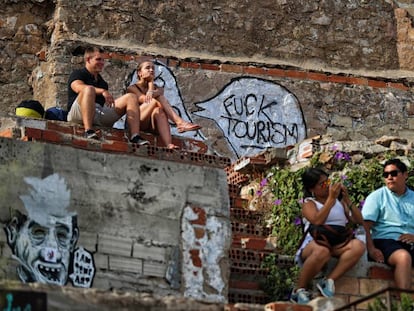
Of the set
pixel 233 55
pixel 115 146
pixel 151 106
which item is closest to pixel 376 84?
pixel 233 55

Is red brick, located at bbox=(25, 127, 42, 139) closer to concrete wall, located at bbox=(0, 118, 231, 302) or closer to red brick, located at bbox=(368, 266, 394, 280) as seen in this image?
concrete wall, located at bbox=(0, 118, 231, 302)

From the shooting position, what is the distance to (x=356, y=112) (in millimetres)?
16578

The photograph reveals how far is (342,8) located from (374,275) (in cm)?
792

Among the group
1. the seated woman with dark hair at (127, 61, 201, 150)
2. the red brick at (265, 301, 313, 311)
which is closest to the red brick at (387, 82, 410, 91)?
the seated woman with dark hair at (127, 61, 201, 150)

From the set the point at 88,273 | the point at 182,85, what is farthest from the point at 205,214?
the point at 182,85

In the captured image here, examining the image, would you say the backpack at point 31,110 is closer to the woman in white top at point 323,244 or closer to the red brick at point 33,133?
the red brick at point 33,133

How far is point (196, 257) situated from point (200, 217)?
0.38 m

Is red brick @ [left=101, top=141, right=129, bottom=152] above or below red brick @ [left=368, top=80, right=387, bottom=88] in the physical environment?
below

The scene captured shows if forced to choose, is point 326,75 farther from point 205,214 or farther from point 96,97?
point 205,214

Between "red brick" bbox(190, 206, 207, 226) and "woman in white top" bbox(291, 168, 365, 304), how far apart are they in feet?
2.65

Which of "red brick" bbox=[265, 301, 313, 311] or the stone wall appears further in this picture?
the stone wall

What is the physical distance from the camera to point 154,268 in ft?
32.2

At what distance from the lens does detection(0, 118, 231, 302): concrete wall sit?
9.53 meters

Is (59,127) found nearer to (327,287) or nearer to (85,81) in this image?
(85,81)
